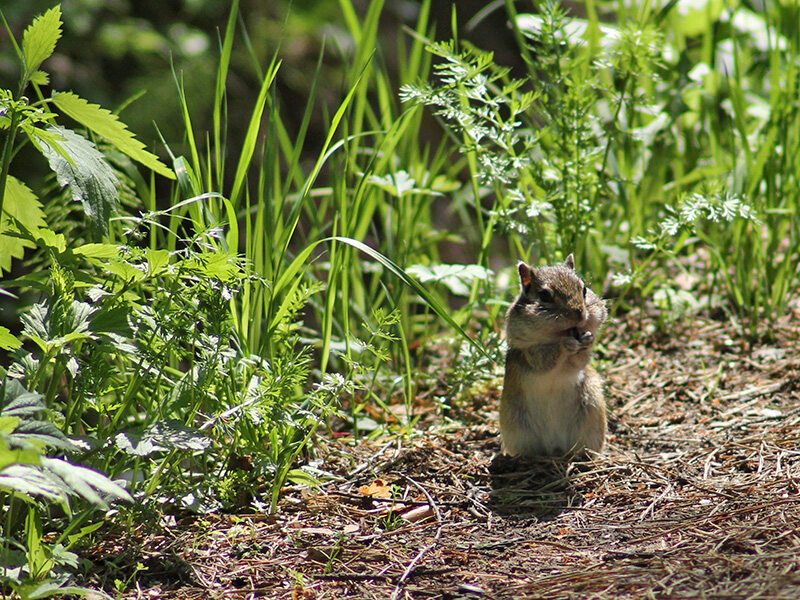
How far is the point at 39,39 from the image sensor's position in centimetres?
187

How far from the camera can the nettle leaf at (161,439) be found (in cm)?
185

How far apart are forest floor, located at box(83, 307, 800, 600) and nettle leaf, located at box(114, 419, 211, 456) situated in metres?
0.32

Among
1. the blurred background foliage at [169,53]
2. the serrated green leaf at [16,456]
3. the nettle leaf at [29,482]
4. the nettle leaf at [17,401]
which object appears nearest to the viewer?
the serrated green leaf at [16,456]

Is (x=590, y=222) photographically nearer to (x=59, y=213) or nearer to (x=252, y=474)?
(x=252, y=474)

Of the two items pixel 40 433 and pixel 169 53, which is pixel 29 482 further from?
pixel 169 53

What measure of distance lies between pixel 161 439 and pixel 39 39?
3.07 ft

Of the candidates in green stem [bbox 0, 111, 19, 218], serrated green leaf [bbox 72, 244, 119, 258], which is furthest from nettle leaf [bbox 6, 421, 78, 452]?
green stem [bbox 0, 111, 19, 218]

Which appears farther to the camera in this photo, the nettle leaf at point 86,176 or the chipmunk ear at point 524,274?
the chipmunk ear at point 524,274

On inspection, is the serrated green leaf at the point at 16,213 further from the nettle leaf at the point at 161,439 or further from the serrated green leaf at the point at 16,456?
the serrated green leaf at the point at 16,456

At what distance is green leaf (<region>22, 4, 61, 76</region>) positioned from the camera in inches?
73.5

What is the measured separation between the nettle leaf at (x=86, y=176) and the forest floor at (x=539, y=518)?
2.69 feet

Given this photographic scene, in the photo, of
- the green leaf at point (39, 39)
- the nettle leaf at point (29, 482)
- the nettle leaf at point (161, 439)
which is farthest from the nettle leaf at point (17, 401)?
the green leaf at point (39, 39)

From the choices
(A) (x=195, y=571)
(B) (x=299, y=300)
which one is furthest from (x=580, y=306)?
(A) (x=195, y=571)

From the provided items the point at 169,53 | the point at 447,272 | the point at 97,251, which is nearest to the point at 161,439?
the point at 97,251
